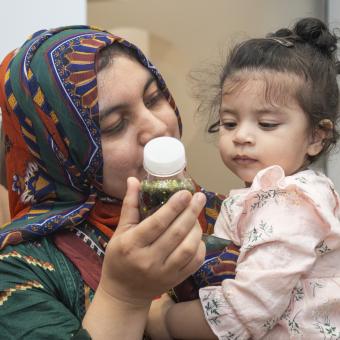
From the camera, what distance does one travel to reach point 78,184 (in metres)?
1.02

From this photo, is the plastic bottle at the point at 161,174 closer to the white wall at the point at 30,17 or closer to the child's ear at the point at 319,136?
the child's ear at the point at 319,136

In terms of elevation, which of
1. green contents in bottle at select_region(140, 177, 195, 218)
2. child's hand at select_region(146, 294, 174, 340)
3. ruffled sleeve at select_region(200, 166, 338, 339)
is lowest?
child's hand at select_region(146, 294, 174, 340)

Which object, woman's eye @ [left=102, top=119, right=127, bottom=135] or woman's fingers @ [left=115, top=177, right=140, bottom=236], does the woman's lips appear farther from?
woman's fingers @ [left=115, top=177, right=140, bottom=236]

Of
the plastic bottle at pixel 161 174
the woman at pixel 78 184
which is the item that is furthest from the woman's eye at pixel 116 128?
the plastic bottle at pixel 161 174

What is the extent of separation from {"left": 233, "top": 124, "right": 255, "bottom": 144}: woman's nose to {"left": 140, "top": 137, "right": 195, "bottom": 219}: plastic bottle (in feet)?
1.03

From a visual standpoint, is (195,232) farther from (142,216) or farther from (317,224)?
(317,224)

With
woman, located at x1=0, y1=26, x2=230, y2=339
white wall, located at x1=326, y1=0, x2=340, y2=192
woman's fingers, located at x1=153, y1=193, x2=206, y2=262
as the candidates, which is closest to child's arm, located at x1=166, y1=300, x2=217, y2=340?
woman, located at x1=0, y1=26, x2=230, y2=339

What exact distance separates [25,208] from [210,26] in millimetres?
1580

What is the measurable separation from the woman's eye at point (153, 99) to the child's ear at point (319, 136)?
35 centimetres

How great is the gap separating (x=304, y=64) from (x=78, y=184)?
0.55 m

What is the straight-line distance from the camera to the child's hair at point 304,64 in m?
1.06

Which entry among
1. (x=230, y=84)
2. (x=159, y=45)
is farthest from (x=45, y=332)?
(x=159, y=45)

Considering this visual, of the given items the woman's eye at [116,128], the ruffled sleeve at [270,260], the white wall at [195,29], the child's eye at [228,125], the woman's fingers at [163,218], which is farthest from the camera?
the white wall at [195,29]

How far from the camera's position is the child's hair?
3.49ft
